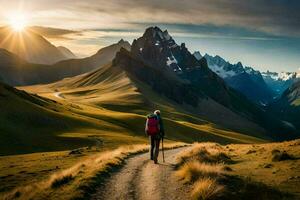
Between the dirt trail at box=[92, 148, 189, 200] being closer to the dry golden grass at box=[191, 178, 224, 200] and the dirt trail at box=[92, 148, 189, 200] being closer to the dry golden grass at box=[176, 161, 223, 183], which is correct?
the dry golden grass at box=[176, 161, 223, 183]

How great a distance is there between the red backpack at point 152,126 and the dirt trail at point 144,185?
3.58m

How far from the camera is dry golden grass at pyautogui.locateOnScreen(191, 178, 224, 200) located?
688 inches

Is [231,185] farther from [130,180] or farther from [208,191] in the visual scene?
[130,180]

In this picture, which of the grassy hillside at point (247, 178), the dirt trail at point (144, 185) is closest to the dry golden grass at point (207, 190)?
the grassy hillside at point (247, 178)

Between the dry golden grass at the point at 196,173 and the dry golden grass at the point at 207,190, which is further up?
the dry golden grass at the point at 196,173

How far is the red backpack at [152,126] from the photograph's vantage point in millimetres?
31703

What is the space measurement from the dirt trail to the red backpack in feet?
11.8

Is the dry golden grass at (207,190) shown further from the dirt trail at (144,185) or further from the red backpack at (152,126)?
the red backpack at (152,126)

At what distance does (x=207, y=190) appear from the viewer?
701 inches

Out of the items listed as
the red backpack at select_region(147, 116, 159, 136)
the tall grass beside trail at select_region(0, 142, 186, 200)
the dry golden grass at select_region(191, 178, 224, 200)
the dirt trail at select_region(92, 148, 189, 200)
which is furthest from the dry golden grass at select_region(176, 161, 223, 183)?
the red backpack at select_region(147, 116, 159, 136)

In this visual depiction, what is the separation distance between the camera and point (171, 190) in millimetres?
20594

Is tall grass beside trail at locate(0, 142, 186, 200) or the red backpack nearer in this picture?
tall grass beside trail at locate(0, 142, 186, 200)

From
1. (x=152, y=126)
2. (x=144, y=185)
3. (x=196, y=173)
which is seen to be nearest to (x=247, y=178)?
(x=196, y=173)

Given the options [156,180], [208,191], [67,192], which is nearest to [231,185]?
[208,191]
